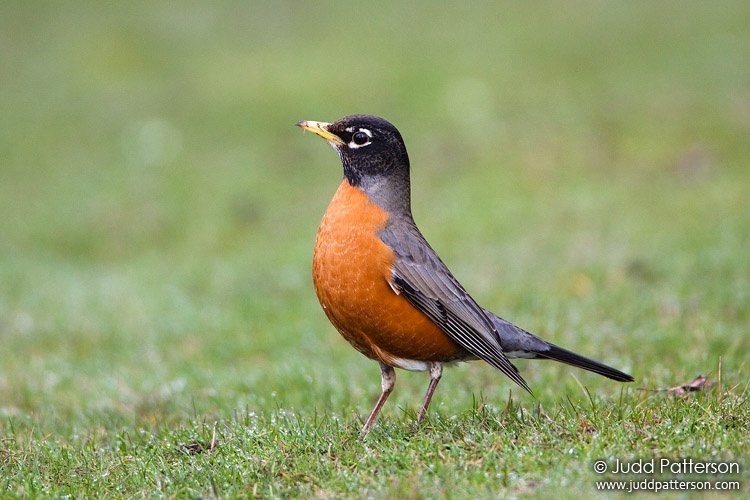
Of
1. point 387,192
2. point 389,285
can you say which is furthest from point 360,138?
point 389,285

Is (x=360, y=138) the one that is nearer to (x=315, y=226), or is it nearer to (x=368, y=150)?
(x=368, y=150)

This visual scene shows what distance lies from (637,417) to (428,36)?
17413mm

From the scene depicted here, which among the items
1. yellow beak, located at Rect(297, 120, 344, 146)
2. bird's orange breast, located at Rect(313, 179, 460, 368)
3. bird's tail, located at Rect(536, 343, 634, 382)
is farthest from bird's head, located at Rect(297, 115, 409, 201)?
bird's tail, located at Rect(536, 343, 634, 382)

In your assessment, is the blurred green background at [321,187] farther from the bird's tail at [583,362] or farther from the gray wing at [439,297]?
the gray wing at [439,297]

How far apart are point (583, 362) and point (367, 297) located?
1.38 metres

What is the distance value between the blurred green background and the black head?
1366 mm

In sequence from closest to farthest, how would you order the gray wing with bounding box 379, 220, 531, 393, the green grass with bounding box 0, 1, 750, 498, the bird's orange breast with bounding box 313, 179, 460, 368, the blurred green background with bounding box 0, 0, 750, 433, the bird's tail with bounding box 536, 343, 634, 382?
the green grass with bounding box 0, 1, 750, 498 < the bird's orange breast with bounding box 313, 179, 460, 368 < the gray wing with bounding box 379, 220, 531, 393 < the bird's tail with bounding box 536, 343, 634, 382 < the blurred green background with bounding box 0, 0, 750, 433

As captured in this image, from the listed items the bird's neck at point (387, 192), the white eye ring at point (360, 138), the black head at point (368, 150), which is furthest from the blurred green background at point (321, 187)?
the white eye ring at point (360, 138)

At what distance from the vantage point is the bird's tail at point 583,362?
4.98 metres

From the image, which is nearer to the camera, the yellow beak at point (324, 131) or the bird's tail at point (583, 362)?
the bird's tail at point (583, 362)

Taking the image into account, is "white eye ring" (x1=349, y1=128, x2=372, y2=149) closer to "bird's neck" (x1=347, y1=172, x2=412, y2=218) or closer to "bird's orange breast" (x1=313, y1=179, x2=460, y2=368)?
"bird's neck" (x1=347, y1=172, x2=412, y2=218)

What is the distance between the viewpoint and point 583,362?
16.5ft

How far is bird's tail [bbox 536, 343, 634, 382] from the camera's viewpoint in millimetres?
4980

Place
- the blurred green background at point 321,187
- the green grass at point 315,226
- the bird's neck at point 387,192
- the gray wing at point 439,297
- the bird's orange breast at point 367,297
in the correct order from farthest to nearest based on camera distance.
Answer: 1. the blurred green background at point 321,187
2. the bird's neck at point 387,192
3. the gray wing at point 439,297
4. the bird's orange breast at point 367,297
5. the green grass at point 315,226
